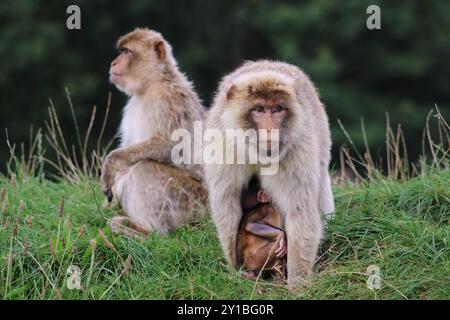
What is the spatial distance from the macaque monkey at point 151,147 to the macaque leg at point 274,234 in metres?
0.74

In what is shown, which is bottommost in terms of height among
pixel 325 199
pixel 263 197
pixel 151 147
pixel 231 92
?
pixel 325 199

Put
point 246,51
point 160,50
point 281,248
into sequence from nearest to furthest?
point 281,248 < point 160,50 < point 246,51

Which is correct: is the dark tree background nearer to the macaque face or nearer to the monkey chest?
the monkey chest

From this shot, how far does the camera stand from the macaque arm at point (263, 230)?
532 cm

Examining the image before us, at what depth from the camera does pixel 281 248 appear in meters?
5.33

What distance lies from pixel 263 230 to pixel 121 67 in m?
2.15

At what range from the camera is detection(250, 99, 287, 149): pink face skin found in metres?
5.09

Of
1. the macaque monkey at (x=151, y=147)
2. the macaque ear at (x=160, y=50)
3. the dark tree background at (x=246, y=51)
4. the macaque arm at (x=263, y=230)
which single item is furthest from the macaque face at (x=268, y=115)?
the dark tree background at (x=246, y=51)

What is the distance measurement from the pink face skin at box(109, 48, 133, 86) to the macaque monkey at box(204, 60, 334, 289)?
5.21 feet

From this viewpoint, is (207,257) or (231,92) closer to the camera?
(231,92)

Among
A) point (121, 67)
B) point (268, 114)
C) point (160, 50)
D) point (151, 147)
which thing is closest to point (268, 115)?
point (268, 114)

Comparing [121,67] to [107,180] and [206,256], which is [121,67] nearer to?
[107,180]

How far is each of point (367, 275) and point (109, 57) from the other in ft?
45.9

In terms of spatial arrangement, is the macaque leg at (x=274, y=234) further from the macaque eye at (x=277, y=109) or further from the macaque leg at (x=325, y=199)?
the macaque eye at (x=277, y=109)
